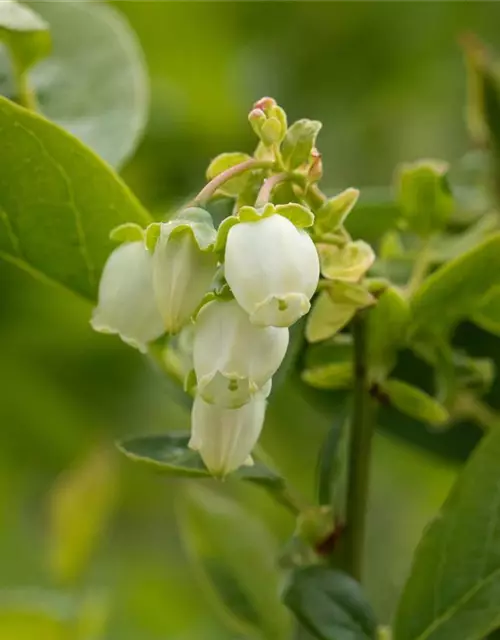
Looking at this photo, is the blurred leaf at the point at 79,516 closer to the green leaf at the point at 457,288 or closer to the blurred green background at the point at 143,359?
the blurred green background at the point at 143,359

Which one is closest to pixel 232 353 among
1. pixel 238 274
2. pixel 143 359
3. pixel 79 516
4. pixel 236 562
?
pixel 238 274

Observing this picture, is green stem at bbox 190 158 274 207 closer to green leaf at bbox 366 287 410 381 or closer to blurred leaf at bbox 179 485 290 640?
green leaf at bbox 366 287 410 381

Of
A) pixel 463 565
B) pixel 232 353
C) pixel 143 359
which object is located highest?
pixel 232 353

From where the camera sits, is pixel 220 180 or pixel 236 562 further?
pixel 236 562

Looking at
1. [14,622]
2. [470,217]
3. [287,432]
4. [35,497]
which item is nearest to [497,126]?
[470,217]

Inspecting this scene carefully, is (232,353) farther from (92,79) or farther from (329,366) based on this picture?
(92,79)

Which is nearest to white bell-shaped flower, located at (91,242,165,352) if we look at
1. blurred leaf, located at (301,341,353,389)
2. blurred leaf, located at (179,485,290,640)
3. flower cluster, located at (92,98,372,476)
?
flower cluster, located at (92,98,372,476)
